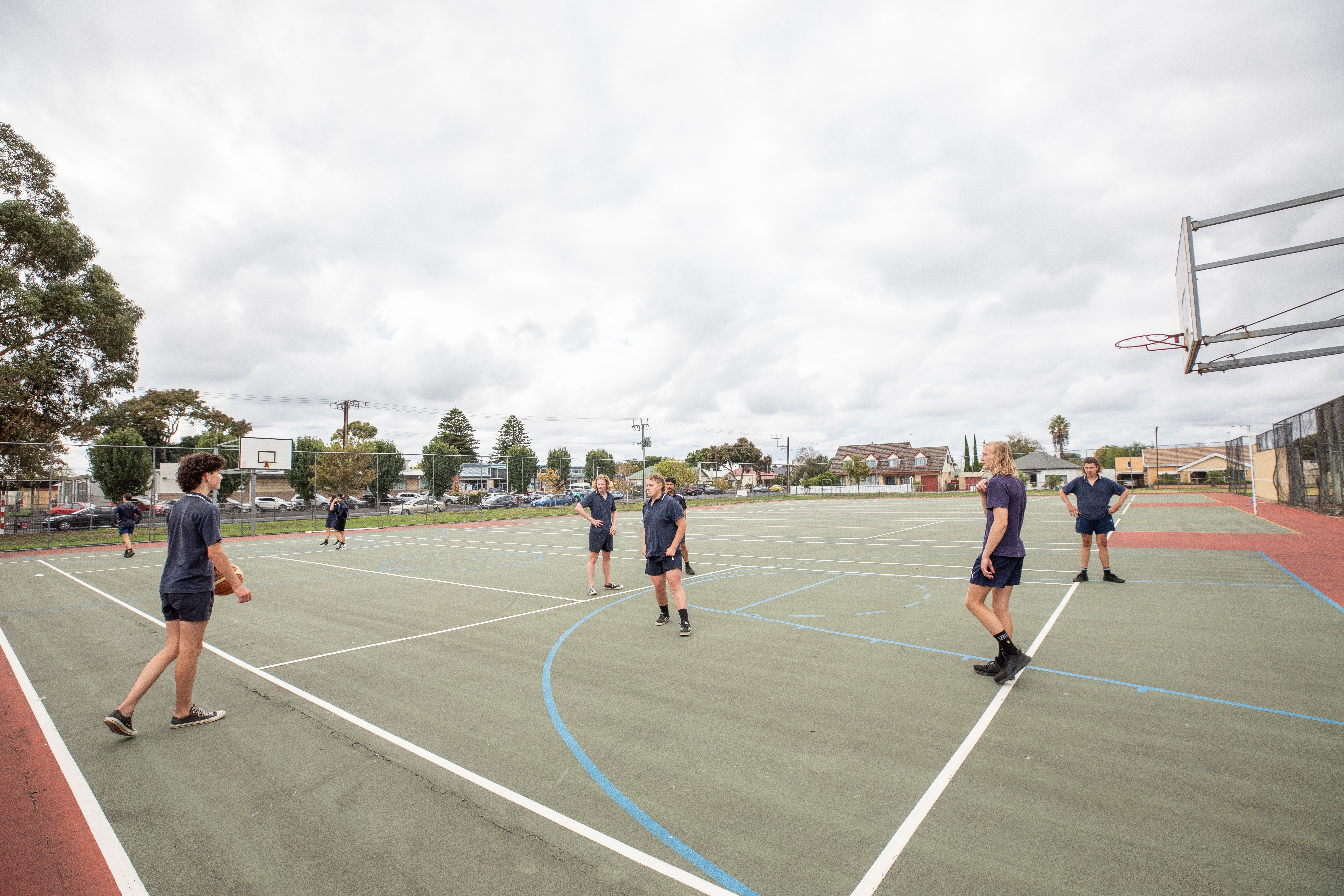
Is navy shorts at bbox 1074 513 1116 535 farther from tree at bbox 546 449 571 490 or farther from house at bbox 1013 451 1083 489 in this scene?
house at bbox 1013 451 1083 489

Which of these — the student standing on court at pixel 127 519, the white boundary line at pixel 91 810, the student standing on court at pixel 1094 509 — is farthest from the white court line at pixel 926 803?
the student standing on court at pixel 127 519

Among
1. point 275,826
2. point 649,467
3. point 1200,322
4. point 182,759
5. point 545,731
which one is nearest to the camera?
point 275,826

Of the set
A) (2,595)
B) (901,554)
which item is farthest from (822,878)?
(2,595)

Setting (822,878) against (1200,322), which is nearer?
(822,878)

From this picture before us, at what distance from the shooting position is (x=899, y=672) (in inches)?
208

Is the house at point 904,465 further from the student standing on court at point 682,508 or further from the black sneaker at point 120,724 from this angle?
the black sneaker at point 120,724

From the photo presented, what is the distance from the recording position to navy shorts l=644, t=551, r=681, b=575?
705 cm

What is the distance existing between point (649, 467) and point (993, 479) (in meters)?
78.6

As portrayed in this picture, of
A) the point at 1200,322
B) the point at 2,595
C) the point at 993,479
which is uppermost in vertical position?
the point at 1200,322

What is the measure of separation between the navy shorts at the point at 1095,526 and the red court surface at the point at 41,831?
11440 mm

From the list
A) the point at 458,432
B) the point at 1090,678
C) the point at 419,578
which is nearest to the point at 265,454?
the point at 419,578

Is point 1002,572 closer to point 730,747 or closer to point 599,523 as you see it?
point 730,747

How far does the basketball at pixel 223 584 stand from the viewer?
14.9 feet

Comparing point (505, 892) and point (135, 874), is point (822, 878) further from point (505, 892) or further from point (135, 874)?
point (135, 874)
